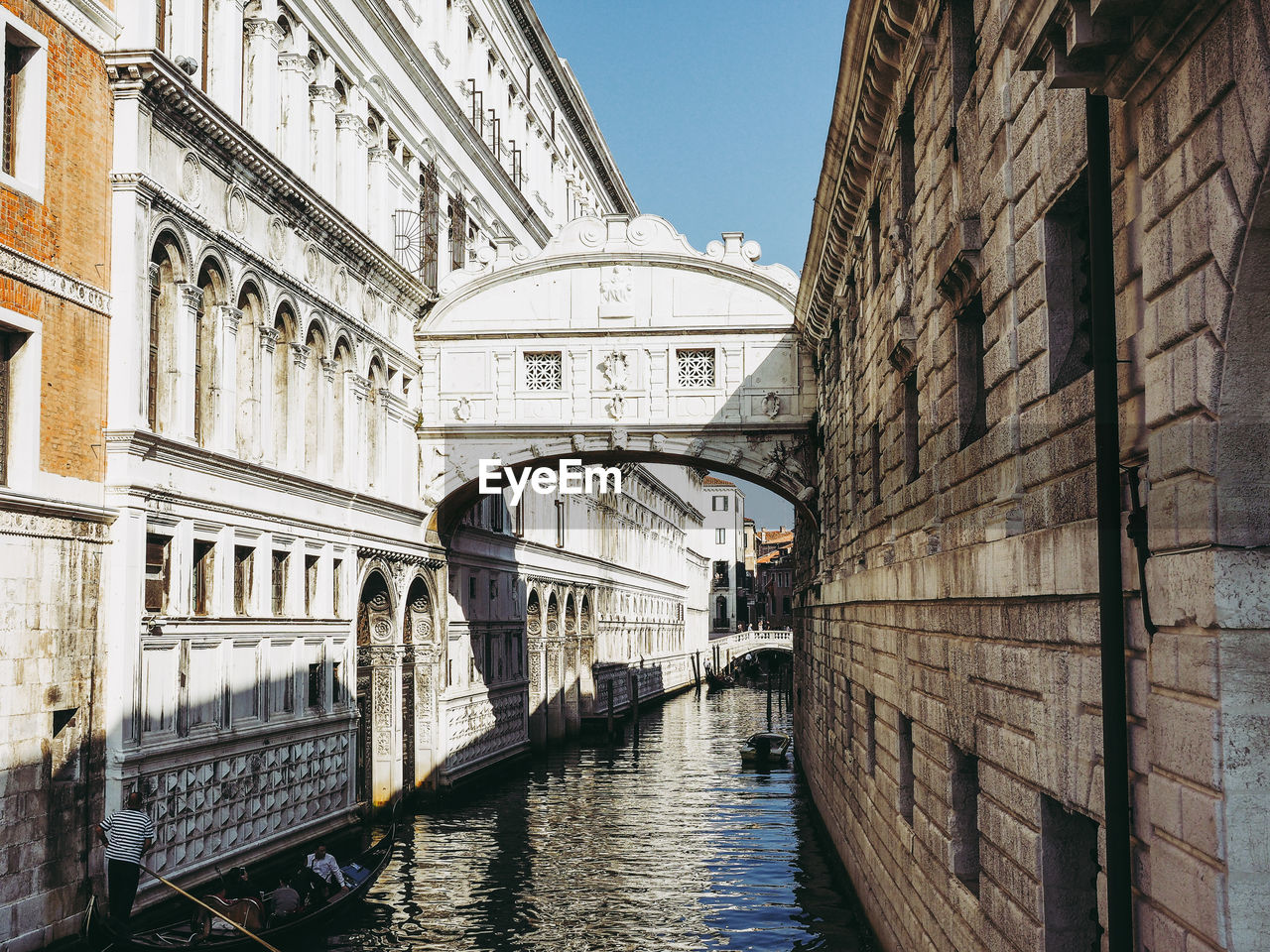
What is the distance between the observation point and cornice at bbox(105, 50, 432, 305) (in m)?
14.1

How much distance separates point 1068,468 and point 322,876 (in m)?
11.2

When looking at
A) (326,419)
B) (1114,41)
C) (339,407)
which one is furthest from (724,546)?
(1114,41)

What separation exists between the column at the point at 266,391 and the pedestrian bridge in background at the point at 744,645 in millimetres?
64113

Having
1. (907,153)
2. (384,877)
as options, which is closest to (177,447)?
(384,877)

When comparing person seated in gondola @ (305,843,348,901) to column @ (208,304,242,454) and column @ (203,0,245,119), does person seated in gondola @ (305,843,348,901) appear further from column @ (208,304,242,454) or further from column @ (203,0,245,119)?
column @ (203,0,245,119)

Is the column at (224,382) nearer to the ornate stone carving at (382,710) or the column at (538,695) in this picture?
the ornate stone carving at (382,710)

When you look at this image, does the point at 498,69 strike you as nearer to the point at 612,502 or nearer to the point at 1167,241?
the point at 612,502

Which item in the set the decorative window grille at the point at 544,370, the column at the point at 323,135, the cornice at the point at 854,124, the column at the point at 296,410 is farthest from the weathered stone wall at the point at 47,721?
the decorative window grille at the point at 544,370

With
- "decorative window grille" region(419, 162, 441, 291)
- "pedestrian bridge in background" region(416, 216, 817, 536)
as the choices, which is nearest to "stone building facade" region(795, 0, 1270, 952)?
"pedestrian bridge in background" region(416, 216, 817, 536)

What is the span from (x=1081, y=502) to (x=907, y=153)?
6.49 metres

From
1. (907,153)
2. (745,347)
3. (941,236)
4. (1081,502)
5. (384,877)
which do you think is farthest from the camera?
(745,347)

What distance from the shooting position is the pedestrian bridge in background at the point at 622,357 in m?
24.5

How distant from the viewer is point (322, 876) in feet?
49.3

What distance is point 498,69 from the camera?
3127cm
